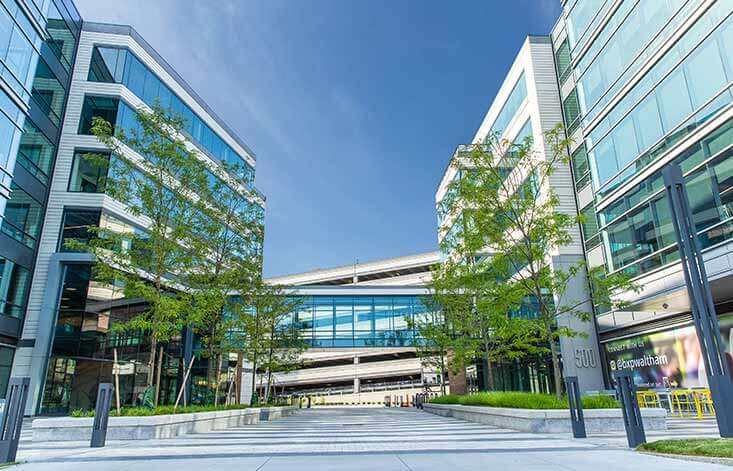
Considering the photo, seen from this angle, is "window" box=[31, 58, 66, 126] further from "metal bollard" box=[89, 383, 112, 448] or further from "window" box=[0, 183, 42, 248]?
"metal bollard" box=[89, 383, 112, 448]

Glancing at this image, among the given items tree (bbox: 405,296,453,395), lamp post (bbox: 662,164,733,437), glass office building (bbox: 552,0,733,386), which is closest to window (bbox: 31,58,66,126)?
tree (bbox: 405,296,453,395)

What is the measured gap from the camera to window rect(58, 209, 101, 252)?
26234 mm

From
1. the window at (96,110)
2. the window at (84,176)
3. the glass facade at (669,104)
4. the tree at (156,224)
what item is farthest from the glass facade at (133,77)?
the glass facade at (669,104)

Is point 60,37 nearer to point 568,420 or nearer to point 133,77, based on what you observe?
point 133,77

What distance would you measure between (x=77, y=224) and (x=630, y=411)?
2771 cm

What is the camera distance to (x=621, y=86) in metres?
23.9

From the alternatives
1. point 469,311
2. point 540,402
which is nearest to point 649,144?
point 469,311

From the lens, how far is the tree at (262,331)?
77.0 ft

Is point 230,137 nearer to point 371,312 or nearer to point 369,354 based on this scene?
point 371,312

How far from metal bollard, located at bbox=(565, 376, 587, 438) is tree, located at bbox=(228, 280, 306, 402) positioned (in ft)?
49.3

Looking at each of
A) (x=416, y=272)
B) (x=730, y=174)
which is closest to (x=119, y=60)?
(x=730, y=174)

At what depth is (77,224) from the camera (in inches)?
1046

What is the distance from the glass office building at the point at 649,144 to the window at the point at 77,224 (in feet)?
84.1

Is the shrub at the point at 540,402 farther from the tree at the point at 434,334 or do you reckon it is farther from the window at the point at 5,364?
the window at the point at 5,364
